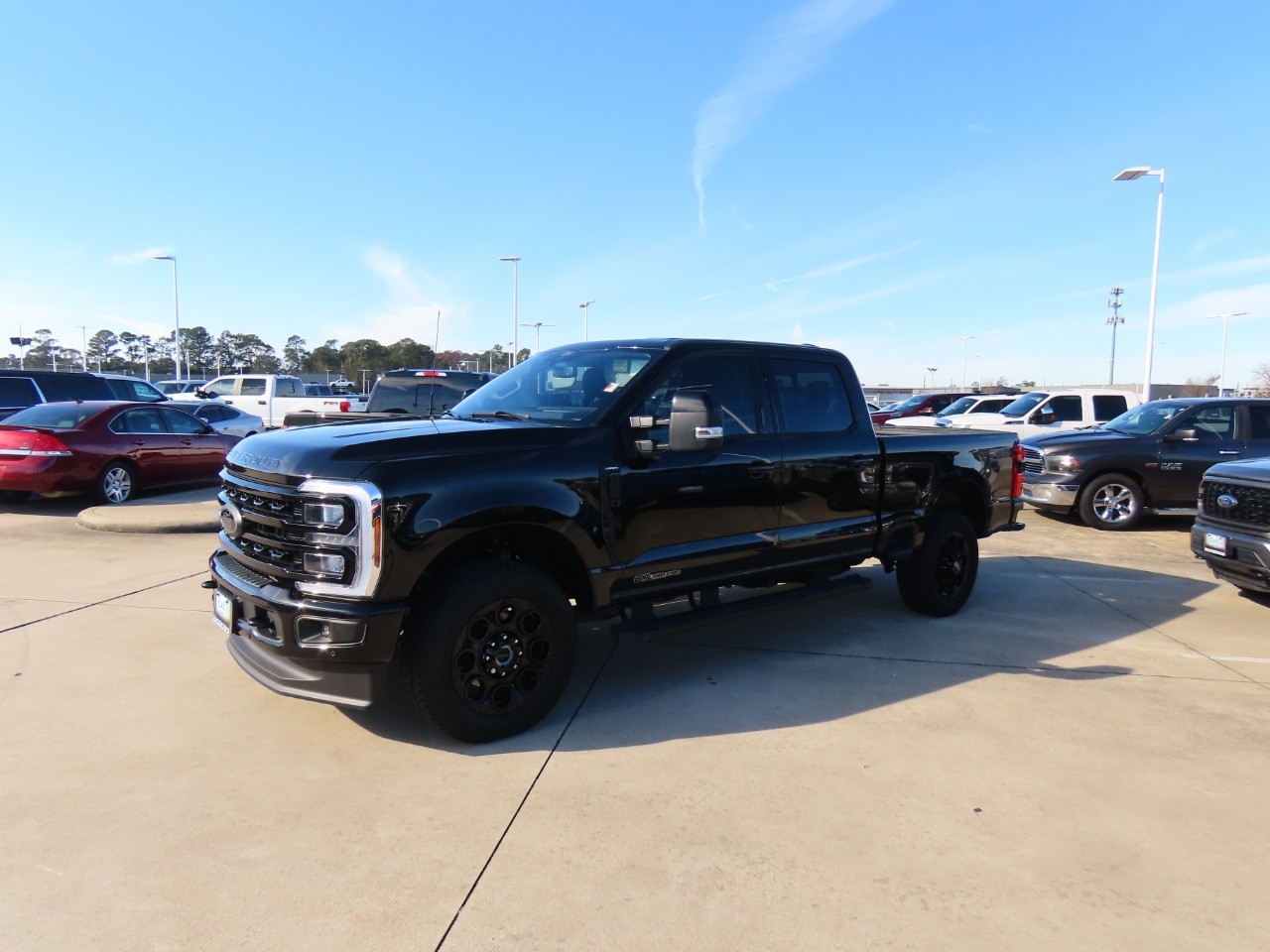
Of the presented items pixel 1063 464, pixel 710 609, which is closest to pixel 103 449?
pixel 710 609

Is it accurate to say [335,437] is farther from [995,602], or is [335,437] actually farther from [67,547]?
[67,547]

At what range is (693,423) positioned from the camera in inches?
158

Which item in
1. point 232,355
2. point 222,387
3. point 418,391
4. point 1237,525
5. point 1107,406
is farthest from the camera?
point 232,355

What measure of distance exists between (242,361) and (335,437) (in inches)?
4337

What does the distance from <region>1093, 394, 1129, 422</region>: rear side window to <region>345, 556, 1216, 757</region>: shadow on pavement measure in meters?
9.69

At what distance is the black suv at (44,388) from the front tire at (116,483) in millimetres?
3756

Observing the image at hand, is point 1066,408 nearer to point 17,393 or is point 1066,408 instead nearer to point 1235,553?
point 1235,553

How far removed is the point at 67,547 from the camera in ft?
26.5

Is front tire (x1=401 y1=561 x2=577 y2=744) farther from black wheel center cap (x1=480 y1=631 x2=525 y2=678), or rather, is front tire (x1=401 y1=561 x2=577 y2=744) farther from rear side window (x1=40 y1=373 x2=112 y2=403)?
rear side window (x1=40 y1=373 x2=112 y2=403)

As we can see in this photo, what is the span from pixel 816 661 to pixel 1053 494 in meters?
7.13

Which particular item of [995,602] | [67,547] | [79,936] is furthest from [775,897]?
[67,547]

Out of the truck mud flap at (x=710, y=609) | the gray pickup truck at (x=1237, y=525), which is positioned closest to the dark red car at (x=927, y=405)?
the gray pickup truck at (x=1237, y=525)

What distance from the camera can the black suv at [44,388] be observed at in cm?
1364

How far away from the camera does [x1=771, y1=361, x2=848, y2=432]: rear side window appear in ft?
17.0
